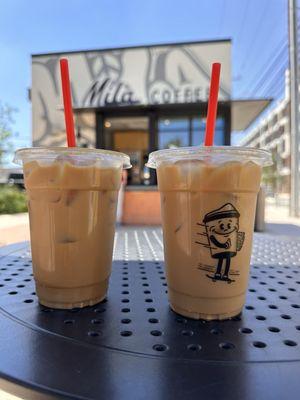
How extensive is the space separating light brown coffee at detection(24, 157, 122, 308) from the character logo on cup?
221 mm

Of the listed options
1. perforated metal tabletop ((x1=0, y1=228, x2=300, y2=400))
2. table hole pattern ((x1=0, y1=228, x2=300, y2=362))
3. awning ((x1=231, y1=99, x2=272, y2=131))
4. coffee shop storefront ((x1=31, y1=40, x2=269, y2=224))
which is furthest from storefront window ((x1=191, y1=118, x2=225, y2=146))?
perforated metal tabletop ((x1=0, y1=228, x2=300, y2=400))

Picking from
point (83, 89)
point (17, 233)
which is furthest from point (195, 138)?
point (17, 233)

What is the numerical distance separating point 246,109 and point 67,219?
5692 mm

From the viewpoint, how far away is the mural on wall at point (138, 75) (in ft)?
17.5

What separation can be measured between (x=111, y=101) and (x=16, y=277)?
5.26 m

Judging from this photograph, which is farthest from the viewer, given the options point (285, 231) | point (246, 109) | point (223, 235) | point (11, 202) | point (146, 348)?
point (11, 202)

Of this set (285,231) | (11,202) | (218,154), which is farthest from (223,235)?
(11,202)

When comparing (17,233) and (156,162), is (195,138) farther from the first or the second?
(156,162)

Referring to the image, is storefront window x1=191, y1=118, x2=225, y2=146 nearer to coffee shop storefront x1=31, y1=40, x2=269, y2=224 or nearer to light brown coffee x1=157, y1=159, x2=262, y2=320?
coffee shop storefront x1=31, y1=40, x2=269, y2=224

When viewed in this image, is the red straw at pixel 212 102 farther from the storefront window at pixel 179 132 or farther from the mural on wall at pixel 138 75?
the storefront window at pixel 179 132

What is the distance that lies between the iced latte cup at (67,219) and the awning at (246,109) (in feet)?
16.9

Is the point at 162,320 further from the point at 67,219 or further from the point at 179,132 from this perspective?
the point at 179,132

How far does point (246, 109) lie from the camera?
571 cm

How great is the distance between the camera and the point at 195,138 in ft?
19.5
